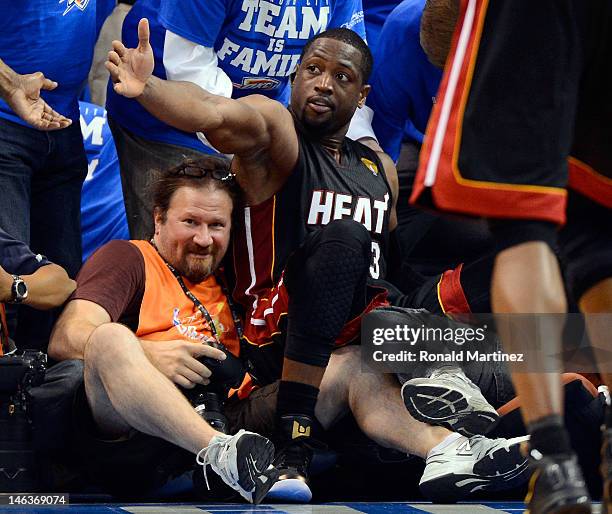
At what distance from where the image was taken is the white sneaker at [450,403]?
3.28m

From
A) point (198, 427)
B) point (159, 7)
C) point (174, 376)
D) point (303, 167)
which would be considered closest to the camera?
point (198, 427)

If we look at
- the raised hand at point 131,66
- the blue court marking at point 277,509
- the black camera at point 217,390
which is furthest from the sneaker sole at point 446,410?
the raised hand at point 131,66

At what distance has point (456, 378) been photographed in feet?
11.1

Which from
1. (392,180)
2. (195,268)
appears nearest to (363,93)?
(392,180)

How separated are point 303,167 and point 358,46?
0.53 m

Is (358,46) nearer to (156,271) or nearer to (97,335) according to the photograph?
(156,271)

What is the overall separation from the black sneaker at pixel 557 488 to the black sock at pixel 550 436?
1 cm

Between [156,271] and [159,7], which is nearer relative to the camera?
[156,271]

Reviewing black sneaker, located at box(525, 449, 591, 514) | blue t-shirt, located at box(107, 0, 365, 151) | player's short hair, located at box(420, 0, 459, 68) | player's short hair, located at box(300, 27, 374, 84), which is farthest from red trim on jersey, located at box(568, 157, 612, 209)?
blue t-shirt, located at box(107, 0, 365, 151)

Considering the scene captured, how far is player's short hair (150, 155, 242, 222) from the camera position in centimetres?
388

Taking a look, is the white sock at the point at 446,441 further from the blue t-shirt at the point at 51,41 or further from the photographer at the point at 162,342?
the blue t-shirt at the point at 51,41

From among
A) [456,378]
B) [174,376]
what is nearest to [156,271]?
[174,376]

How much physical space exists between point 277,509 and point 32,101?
1.52 metres

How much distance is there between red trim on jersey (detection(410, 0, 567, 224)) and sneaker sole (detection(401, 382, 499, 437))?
103 centimetres
